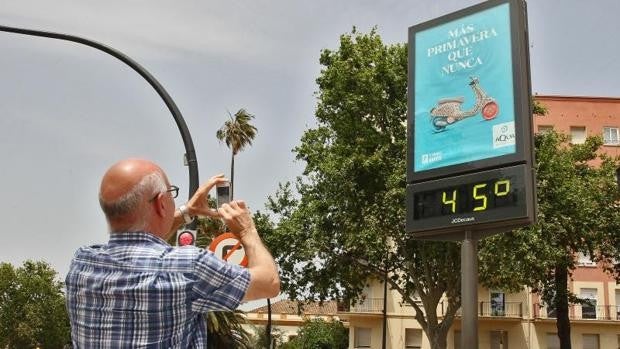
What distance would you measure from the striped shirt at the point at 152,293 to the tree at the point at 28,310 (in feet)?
248

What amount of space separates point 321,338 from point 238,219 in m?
60.7

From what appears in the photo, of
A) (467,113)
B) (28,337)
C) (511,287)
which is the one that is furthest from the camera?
(28,337)

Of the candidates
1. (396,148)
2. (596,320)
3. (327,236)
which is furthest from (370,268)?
(596,320)

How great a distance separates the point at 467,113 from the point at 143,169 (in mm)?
11861

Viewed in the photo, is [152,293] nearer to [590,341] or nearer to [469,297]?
[469,297]

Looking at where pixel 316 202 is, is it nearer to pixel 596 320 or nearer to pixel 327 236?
pixel 327 236

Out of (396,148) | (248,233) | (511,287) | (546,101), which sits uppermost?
(546,101)

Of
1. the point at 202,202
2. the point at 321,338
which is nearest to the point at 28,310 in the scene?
the point at 321,338

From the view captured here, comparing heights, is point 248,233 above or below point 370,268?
A: below

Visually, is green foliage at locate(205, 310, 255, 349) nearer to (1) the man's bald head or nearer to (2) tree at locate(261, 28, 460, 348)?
(1) the man's bald head

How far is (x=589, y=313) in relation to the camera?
48938 mm

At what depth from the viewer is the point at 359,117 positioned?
3234cm

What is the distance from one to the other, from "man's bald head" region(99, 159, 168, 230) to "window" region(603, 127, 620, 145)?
1973 inches

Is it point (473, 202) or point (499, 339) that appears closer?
point (473, 202)
